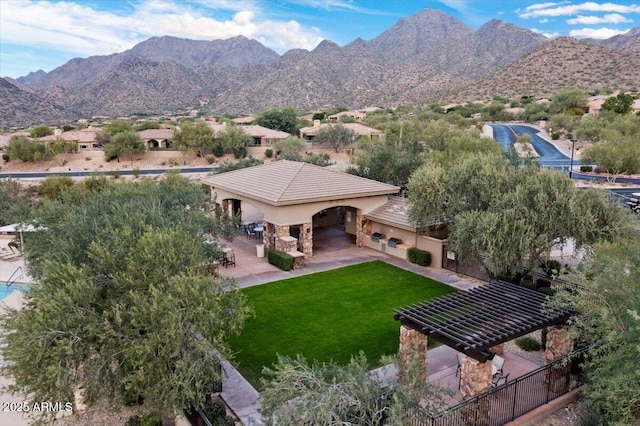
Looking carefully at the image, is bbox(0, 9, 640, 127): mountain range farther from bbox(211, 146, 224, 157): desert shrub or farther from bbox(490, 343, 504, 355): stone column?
bbox(490, 343, 504, 355): stone column

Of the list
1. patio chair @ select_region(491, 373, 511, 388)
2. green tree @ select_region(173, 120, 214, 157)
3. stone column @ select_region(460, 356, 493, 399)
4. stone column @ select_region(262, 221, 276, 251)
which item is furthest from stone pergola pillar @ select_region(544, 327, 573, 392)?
green tree @ select_region(173, 120, 214, 157)

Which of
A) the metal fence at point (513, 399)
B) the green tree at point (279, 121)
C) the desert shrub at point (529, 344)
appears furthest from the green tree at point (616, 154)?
the green tree at point (279, 121)

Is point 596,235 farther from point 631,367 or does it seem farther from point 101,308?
point 101,308

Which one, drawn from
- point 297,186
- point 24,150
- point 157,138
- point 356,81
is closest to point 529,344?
point 297,186

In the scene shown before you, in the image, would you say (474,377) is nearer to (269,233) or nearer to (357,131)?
(269,233)

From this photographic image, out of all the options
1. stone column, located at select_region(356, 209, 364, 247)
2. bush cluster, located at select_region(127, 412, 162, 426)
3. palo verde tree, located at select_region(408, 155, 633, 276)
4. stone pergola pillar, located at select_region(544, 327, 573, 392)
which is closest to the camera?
bush cluster, located at select_region(127, 412, 162, 426)

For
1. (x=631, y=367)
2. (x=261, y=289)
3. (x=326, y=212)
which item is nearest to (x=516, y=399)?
(x=631, y=367)
